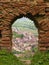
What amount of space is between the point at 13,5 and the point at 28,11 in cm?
69

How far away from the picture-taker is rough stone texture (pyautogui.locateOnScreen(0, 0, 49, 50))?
11914 millimetres

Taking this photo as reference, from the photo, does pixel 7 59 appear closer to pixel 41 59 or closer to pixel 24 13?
pixel 41 59

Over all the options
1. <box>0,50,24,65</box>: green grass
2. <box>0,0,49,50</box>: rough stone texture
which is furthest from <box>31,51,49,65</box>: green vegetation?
<box>0,50,24,65</box>: green grass

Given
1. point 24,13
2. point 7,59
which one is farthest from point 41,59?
point 24,13

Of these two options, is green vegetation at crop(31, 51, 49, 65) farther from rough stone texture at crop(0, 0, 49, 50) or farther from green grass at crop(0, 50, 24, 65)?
green grass at crop(0, 50, 24, 65)

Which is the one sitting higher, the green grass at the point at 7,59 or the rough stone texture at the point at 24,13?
the rough stone texture at the point at 24,13

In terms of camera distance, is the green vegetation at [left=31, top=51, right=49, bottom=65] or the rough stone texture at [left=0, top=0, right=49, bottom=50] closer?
the green vegetation at [left=31, top=51, right=49, bottom=65]

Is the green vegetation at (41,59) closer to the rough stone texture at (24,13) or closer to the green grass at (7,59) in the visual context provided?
the rough stone texture at (24,13)

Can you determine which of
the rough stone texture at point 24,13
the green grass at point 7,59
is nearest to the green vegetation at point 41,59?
the rough stone texture at point 24,13

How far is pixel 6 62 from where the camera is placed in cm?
1109

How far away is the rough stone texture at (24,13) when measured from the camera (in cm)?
1191

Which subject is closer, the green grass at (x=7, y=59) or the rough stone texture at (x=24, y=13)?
the green grass at (x=7, y=59)

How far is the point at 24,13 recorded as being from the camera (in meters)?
12.0

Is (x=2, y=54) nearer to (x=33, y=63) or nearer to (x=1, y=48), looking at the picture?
(x=1, y=48)
